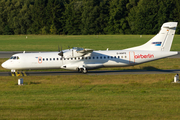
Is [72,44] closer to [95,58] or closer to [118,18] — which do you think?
[118,18]

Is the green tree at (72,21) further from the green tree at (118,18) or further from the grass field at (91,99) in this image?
the grass field at (91,99)

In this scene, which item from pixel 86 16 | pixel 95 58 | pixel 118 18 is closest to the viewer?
pixel 95 58

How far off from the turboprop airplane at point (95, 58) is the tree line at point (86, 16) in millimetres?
76350

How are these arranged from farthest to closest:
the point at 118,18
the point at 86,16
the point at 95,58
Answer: the point at 86,16
the point at 118,18
the point at 95,58

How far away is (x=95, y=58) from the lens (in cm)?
2970

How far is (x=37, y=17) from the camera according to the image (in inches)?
4956

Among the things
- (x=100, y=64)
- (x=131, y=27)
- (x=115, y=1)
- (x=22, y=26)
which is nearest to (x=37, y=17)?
(x=22, y=26)

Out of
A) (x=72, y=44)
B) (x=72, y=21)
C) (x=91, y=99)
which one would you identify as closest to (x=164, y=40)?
(x=91, y=99)

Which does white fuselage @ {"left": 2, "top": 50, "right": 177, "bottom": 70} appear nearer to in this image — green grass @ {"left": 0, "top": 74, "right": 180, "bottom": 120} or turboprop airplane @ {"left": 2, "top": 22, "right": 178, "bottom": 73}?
turboprop airplane @ {"left": 2, "top": 22, "right": 178, "bottom": 73}

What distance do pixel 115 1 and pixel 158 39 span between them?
3438 inches

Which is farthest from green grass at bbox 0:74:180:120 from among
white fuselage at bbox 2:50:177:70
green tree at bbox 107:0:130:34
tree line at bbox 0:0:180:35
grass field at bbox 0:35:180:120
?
green tree at bbox 107:0:130:34

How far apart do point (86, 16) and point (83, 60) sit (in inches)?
3501

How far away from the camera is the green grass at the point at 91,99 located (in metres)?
14.0

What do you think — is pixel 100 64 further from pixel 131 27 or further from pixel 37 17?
pixel 37 17
